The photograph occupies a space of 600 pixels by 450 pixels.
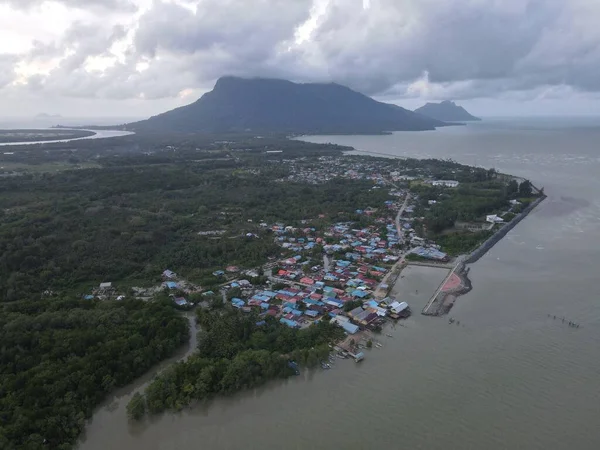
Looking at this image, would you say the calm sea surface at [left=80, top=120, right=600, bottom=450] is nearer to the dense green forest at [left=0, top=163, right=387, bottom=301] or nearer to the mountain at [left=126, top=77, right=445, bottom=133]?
the dense green forest at [left=0, top=163, right=387, bottom=301]

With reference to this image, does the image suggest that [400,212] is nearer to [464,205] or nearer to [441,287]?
[464,205]

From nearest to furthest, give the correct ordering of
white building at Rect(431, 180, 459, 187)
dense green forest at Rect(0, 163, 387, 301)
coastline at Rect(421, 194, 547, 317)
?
coastline at Rect(421, 194, 547, 317) < dense green forest at Rect(0, 163, 387, 301) < white building at Rect(431, 180, 459, 187)

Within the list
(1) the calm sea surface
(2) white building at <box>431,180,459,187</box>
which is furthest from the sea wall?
(2) white building at <box>431,180,459,187</box>

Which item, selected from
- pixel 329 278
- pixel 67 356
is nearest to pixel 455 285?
pixel 329 278

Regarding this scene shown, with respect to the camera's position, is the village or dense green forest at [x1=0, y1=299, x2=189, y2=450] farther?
the village

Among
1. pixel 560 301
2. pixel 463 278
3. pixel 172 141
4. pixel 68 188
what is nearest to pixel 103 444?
pixel 463 278

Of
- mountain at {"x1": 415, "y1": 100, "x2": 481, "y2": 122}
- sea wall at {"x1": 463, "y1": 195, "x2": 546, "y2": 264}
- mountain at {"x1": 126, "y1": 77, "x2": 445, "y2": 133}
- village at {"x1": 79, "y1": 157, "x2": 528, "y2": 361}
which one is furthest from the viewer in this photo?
mountain at {"x1": 415, "y1": 100, "x2": 481, "y2": 122}
